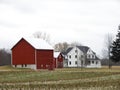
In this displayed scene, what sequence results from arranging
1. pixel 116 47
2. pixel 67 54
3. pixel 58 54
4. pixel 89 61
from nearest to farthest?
pixel 116 47, pixel 58 54, pixel 89 61, pixel 67 54

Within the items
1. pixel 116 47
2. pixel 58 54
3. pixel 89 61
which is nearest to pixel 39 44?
pixel 116 47

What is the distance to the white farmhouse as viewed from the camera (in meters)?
124

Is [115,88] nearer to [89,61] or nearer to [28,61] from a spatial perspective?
[28,61]

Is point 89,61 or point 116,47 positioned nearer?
point 116,47

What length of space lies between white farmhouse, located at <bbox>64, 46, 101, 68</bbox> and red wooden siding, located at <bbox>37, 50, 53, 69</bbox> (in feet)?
129

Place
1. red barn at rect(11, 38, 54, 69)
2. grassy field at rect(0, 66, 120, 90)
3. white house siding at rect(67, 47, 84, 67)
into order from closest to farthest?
grassy field at rect(0, 66, 120, 90)
red barn at rect(11, 38, 54, 69)
white house siding at rect(67, 47, 84, 67)

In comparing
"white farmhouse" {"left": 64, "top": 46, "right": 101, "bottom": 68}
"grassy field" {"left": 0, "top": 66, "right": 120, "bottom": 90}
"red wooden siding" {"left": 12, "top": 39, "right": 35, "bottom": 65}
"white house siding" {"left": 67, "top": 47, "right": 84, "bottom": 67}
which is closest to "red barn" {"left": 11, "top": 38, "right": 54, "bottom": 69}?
"red wooden siding" {"left": 12, "top": 39, "right": 35, "bottom": 65}

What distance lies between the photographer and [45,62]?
8056 cm

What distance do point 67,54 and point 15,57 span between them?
53154 mm

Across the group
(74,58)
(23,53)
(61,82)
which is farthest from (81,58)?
(61,82)

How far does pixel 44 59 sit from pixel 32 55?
307cm

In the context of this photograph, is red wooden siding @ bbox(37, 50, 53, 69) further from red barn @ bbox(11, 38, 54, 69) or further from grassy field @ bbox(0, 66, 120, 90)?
grassy field @ bbox(0, 66, 120, 90)

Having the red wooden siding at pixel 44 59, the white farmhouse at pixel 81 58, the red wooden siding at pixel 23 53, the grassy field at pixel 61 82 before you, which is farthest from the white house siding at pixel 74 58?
the grassy field at pixel 61 82

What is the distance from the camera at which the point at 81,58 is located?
123875 millimetres
